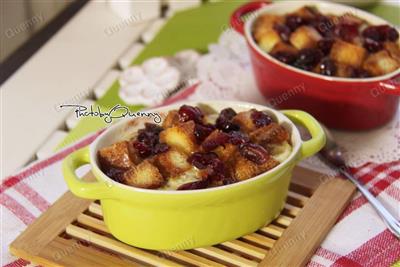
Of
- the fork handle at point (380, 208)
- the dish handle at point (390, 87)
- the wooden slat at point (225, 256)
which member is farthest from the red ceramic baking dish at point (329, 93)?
the wooden slat at point (225, 256)

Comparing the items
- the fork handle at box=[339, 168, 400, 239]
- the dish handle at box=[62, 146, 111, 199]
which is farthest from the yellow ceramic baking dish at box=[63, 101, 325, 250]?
the fork handle at box=[339, 168, 400, 239]

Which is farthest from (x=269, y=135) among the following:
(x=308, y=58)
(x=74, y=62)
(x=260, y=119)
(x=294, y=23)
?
(x=74, y=62)

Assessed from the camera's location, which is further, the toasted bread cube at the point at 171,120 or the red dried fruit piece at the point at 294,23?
the red dried fruit piece at the point at 294,23

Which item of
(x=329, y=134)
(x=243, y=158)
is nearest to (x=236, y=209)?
(x=243, y=158)

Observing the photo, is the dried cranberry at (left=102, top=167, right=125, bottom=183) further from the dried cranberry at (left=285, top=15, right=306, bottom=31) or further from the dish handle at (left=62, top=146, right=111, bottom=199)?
the dried cranberry at (left=285, top=15, right=306, bottom=31)

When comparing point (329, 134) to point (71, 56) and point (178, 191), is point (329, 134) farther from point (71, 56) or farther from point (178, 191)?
point (71, 56)

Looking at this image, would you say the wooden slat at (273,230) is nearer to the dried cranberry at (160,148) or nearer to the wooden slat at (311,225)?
the wooden slat at (311,225)

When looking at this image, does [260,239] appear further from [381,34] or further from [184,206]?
[381,34]
